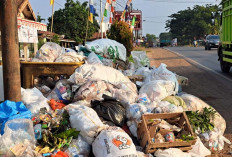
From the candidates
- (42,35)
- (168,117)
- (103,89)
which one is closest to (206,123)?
(168,117)

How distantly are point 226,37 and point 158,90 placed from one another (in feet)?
21.1

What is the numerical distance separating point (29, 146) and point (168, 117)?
188 centimetres

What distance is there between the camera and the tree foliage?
74062 millimetres

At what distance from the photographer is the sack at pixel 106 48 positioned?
7285 millimetres

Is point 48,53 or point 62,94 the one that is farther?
point 48,53

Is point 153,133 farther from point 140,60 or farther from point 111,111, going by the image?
point 140,60

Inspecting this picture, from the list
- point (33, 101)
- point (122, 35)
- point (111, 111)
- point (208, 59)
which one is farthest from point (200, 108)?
point (208, 59)

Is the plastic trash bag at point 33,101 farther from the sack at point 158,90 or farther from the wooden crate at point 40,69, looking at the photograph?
the sack at point 158,90

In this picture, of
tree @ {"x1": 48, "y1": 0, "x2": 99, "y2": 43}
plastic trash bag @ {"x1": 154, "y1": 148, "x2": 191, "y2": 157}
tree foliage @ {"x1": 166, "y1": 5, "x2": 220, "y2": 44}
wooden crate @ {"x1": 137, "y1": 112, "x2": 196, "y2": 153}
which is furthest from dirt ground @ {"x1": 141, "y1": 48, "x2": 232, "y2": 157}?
tree foliage @ {"x1": 166, "y1": 5, "x2": 220, "y2": 44}

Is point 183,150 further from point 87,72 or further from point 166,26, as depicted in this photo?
point 166,26

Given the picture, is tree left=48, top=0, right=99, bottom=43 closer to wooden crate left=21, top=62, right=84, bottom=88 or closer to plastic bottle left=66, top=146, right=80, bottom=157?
wooden crate left=21, top=62, right=84, bottom=88

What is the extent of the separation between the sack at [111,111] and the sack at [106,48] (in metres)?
3.11

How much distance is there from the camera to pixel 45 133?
3.47 metres

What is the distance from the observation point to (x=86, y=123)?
353cm
